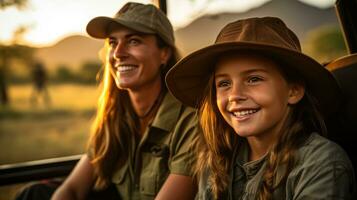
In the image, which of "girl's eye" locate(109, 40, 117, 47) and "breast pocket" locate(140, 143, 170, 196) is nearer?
"breast pocket" locate(140, 143, 170, 196)

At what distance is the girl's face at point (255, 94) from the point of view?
135 centimetres

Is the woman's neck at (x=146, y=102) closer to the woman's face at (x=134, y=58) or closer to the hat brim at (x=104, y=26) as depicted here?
the woman's face at (x=134, y=58)

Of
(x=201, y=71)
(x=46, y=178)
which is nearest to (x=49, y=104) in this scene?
(x=46, y=178)

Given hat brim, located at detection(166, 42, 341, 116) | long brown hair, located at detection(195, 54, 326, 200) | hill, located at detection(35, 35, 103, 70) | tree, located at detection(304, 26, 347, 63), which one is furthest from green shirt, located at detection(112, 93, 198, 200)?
hill, located at detection(35, 35, 103, 70)

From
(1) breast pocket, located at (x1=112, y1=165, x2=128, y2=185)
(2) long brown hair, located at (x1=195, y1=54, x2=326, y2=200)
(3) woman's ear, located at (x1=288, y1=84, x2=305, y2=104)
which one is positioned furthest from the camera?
(1) breast pocket, located at (x1=112, y1=165, x2=128, y2=185)

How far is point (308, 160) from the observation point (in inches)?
48.7

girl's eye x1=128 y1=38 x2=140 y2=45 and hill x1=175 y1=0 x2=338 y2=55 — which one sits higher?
girl's eye x1=128 y1=38 x2=140 y2=45

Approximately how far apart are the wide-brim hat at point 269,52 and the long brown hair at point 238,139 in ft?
0.12

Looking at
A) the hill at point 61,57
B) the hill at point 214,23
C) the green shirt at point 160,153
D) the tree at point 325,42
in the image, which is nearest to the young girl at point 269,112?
the green shirt at point 160,153

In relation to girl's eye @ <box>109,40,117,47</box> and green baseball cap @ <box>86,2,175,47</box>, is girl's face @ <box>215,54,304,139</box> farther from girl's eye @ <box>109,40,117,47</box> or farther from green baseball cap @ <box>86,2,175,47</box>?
girl's eye @ <box>109,40,117,47</box>

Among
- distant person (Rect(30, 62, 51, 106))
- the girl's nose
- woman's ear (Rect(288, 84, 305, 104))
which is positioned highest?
the girl's nose

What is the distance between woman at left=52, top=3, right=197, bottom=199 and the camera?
1.92 m

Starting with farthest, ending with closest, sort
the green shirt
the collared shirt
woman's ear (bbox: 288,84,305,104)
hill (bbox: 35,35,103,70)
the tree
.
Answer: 1. hill (bbox: 35,35,103,70)
2. the tree
3. the green shirt
4. woman's ear (bbox: 288,84,305,104)
5. the collared shirt

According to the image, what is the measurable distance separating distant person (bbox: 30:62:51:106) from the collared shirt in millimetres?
9518
